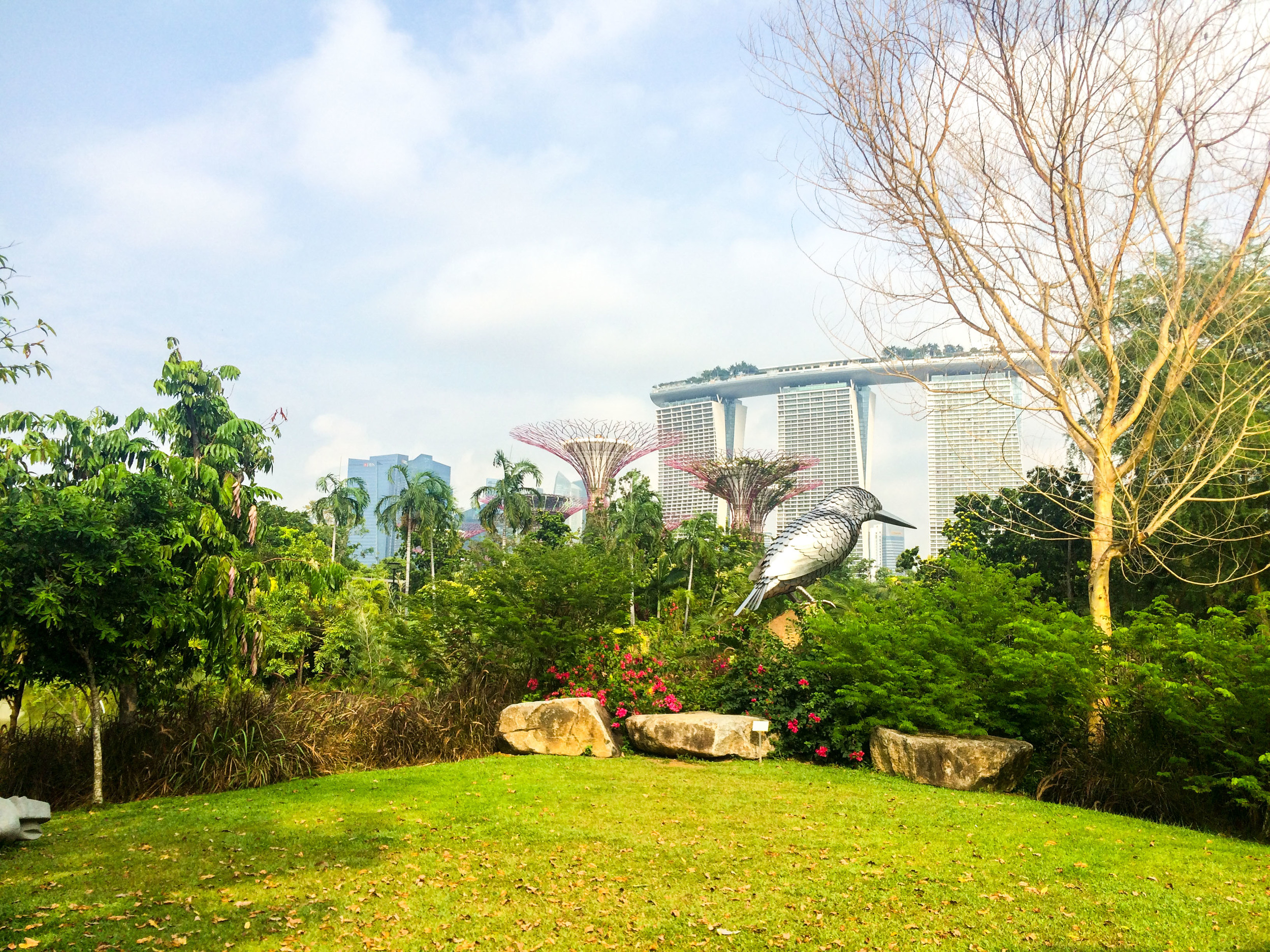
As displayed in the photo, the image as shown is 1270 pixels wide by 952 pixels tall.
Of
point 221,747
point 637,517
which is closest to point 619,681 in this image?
point 221,747

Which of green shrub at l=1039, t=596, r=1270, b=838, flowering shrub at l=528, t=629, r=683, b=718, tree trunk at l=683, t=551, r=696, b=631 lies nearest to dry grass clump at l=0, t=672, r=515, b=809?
flowering shrub at l=528, t=629, r=683, b=718

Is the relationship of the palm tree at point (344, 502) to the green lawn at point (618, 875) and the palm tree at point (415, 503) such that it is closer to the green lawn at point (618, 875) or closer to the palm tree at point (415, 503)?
the palm tree at point (415, 503)

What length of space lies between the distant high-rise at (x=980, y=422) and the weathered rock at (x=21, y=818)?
825 centimetres

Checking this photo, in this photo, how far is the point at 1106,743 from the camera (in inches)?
325

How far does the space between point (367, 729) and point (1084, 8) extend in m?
10.5

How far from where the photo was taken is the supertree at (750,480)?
112 ft

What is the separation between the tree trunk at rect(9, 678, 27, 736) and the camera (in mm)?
7277

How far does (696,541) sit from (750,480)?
764 cm

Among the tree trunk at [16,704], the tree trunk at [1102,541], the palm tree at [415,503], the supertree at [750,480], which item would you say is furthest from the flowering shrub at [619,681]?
the palm tree at [415,503]

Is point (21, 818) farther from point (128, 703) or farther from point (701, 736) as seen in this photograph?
point (701, 736)

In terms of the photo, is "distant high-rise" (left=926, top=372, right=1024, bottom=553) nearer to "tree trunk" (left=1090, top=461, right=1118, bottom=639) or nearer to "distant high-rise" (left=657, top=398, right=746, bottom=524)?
"tree trunk" (left=1090, top=461, right=1118, bottom=639)

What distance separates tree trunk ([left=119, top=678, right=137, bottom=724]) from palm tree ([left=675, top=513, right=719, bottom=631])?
17782 millimetres

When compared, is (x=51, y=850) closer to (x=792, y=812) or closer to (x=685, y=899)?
(x=685, y=899)

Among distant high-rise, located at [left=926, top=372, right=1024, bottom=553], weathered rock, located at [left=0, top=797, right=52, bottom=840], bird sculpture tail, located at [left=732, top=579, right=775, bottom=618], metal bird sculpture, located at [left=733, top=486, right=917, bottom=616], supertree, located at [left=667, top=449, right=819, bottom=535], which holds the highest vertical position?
supertree, located at [left=667, top=449, right=819, bottom=535]
